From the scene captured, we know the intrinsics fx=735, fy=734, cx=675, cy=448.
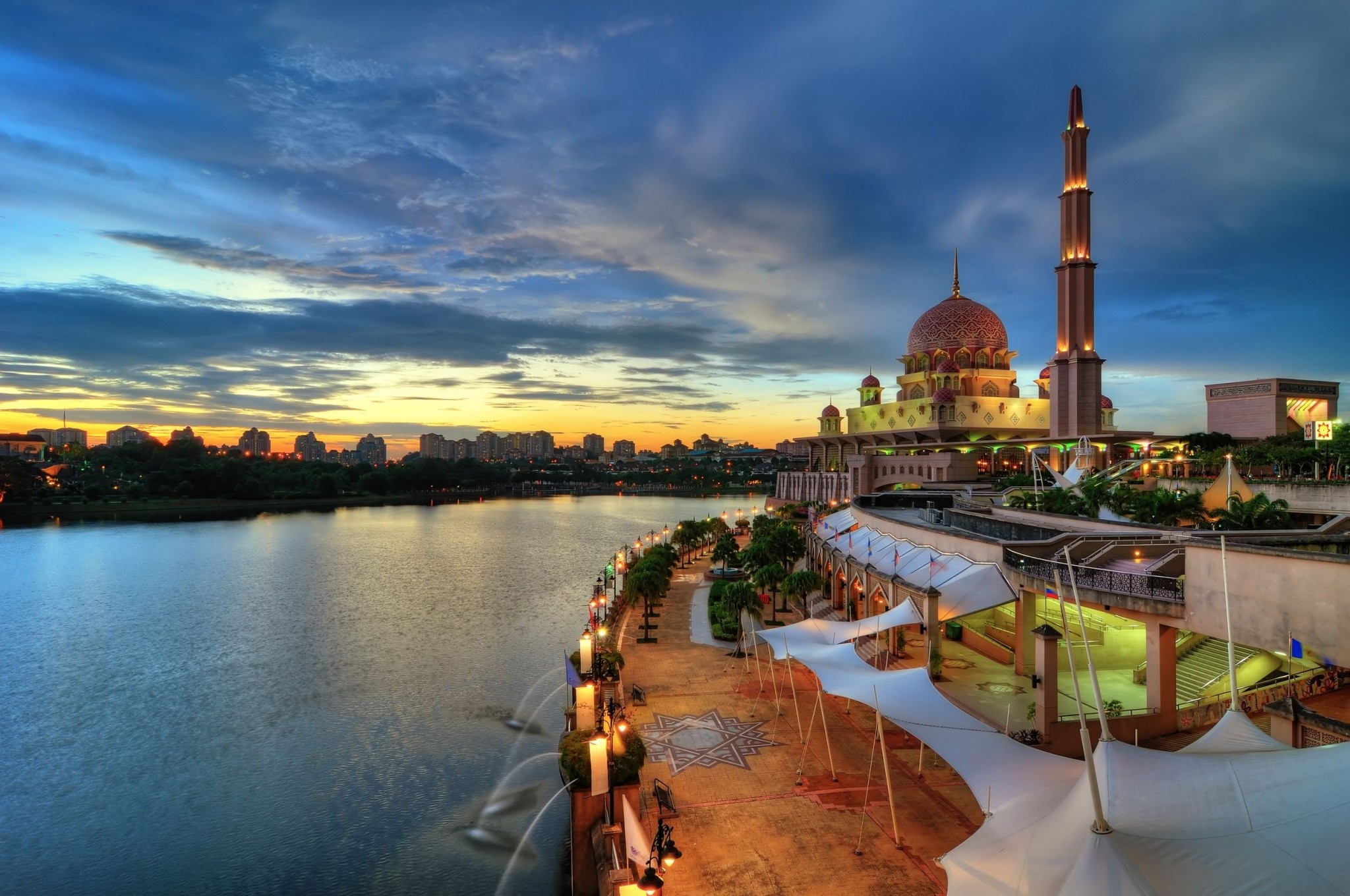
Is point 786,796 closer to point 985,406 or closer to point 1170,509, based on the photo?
point 1170,509

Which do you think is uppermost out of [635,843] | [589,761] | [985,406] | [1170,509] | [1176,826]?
[985,406]

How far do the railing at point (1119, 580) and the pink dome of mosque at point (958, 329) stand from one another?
185 ft

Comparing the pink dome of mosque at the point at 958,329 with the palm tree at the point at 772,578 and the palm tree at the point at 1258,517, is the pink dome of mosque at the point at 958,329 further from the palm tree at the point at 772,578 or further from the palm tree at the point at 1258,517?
the palm tree at the point at 1258,517

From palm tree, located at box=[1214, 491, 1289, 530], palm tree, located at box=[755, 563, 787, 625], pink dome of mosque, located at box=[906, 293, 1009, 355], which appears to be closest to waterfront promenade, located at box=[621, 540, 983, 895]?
palm tree, located at box=[755, 563, 787, 625]

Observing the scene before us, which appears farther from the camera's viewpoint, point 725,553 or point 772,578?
point 725,553

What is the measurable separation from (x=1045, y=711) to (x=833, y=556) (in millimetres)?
16988

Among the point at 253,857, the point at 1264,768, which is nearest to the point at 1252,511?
the point at 1264,768

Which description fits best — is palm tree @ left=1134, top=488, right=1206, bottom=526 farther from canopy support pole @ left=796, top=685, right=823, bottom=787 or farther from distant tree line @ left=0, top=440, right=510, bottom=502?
distant tree line @ left=0, top=440, right=510, bottom=502

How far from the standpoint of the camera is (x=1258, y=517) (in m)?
20.0

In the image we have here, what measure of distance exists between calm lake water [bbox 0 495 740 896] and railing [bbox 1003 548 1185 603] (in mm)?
13832

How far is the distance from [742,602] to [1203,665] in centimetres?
1332

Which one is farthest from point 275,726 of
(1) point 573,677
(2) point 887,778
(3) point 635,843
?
(2) point 887,778

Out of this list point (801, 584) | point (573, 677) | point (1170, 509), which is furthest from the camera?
point (801, 584)

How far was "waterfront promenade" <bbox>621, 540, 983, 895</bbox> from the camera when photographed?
12.1 m
